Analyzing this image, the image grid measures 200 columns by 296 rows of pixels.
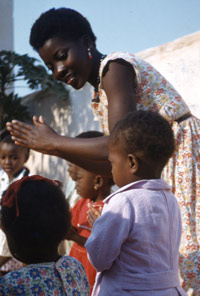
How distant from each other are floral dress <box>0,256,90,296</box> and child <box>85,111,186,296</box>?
0.38 ft

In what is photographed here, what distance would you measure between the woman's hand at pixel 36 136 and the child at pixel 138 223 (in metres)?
0.33

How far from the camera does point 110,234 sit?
168cm

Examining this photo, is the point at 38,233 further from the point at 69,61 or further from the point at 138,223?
the point at 69,61

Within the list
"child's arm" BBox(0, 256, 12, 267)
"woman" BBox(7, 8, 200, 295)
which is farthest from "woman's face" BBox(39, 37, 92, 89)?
"child's arm" BBox(0, 256, 12, 267)

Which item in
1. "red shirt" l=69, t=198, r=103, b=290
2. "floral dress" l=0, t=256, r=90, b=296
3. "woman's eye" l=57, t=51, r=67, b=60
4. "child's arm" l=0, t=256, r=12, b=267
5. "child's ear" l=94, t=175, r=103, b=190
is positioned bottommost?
"child's arm" l=0, t=256, r=12, b=267

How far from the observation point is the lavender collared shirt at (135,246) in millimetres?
1679

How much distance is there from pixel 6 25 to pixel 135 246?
40.1 ft

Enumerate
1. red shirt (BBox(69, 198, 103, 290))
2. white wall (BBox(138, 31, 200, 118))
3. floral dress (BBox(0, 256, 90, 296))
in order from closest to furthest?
floral dress (BBox(0, 256, 90, 296))
red shirt (BBox(69, 198, 103, 290))
white wall (BBox(138, 31, 200, 118))

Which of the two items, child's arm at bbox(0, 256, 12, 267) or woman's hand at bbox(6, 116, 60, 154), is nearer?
woman's hand at bbox(6, 116, 60, 154)

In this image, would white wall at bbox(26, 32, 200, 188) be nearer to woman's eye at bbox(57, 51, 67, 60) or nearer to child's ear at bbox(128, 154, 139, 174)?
woman's eye at bbox(57, 51, 67, 60)

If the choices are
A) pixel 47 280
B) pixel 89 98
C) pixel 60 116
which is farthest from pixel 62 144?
pixel 60 116

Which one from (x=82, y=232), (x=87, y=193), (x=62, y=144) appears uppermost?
(x=62, y=144)

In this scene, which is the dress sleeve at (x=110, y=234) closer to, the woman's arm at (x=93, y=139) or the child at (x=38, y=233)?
the child at (x=38, y=233)

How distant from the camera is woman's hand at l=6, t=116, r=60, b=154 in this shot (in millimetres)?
2012
